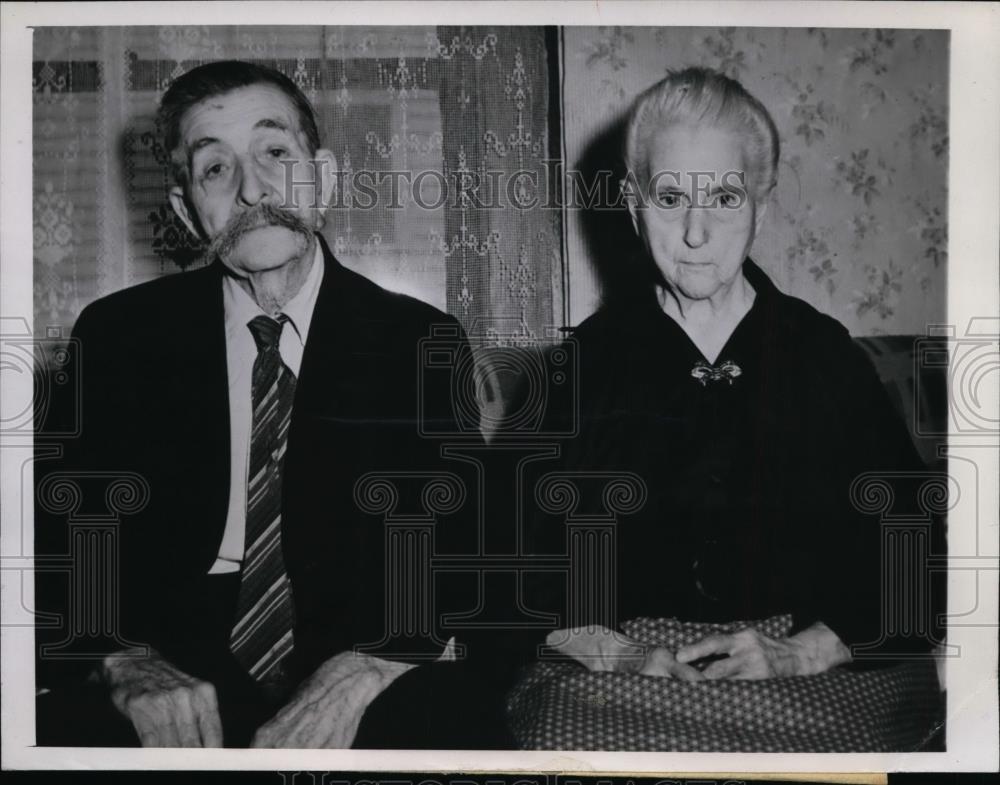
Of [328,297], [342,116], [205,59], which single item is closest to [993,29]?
[342,116]

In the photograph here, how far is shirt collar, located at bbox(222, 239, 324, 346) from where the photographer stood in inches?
76.0

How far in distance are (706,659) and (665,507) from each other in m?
0.31

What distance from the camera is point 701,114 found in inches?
74.7

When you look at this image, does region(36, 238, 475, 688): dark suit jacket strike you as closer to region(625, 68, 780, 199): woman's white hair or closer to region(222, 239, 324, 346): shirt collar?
region(222, 239, 324, 346): shirt collar

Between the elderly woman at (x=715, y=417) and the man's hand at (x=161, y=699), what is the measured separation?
0.71 metres

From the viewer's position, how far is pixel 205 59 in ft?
6.26

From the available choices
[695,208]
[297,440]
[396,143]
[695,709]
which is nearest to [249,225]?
[396,143]

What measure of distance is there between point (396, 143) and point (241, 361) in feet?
1.75

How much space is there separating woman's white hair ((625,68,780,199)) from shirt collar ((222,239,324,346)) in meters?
0.66

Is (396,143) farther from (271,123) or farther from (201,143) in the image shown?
(201,143)

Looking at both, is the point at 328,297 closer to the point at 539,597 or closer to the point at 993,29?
the point at 539,597

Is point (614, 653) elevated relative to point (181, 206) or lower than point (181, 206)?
lower

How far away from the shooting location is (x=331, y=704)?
1.93 metres

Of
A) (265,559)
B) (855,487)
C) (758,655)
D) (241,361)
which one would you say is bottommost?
(758,655)
